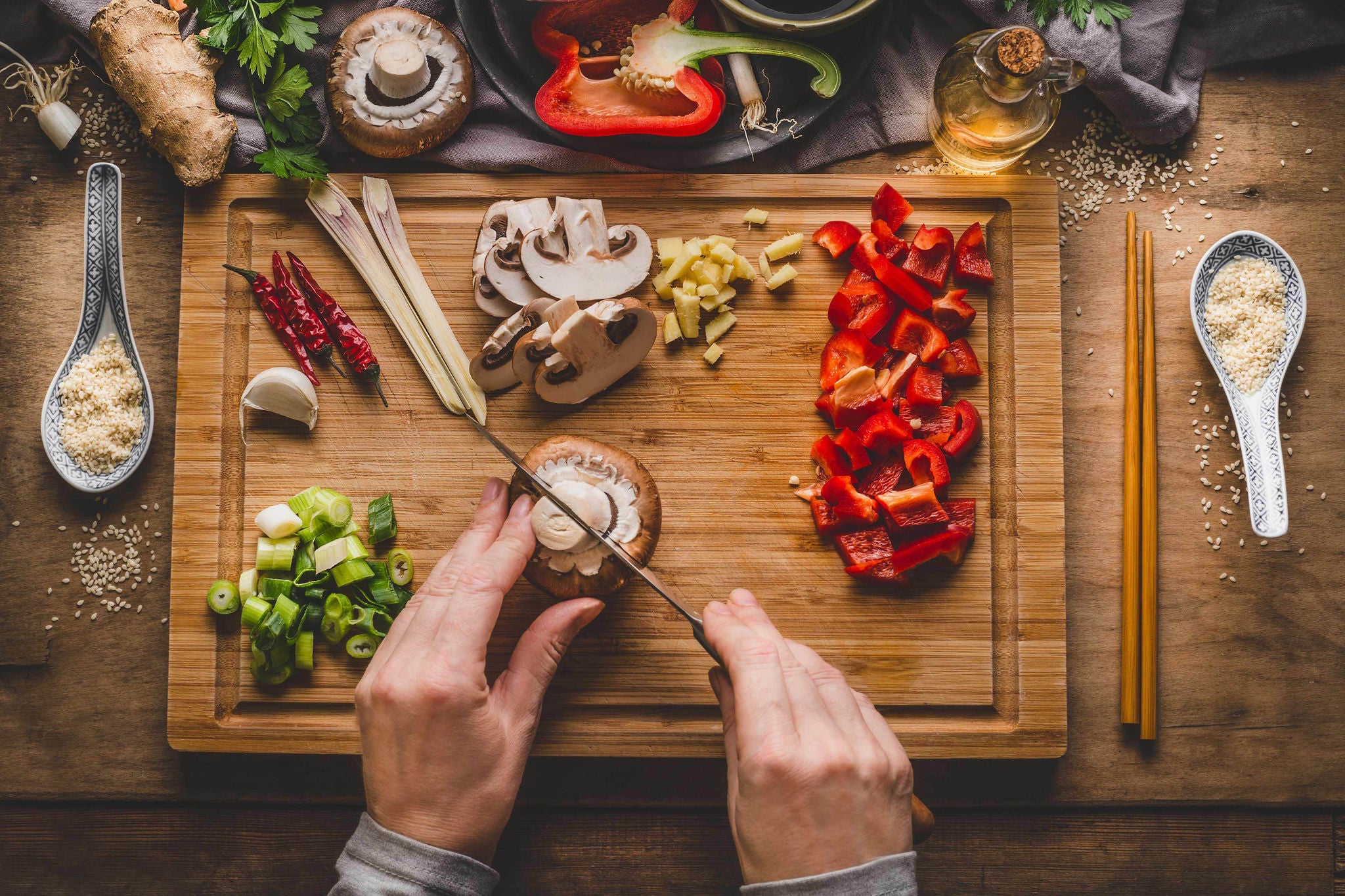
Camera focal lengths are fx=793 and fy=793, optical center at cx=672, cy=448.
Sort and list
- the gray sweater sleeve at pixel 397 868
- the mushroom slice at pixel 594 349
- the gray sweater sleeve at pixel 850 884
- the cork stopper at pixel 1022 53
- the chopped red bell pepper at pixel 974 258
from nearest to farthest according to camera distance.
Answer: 1. the gray sweater sleeve at pixel 850 884
2. the gray sweater sleeve at pixel 397 868
3. the cork stopper at pixel 1022 53
4. the mushroom slice at pixel 594 349
5. the chopped red bell pepper at pixel 974 258

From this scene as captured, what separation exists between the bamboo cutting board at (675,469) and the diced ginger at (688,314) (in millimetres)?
79

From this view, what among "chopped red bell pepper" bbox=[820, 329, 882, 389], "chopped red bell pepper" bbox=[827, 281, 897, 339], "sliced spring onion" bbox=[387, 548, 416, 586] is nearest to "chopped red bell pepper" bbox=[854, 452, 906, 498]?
"chopped red bell pepper" bbox=[820, 329, 882, 389]

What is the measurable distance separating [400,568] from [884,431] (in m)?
1.84

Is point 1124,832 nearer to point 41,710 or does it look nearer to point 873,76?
point 873,76

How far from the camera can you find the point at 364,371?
9.62 feet

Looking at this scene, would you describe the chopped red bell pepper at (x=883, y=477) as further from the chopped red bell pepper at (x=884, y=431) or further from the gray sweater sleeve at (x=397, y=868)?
the gray sweater sleeve at (x=397, y=868)

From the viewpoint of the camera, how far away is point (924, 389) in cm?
291

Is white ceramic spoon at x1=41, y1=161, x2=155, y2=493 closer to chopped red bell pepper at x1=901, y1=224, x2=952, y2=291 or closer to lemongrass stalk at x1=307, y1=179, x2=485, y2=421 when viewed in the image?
lemongrass stalk at x1=307, y1=179, x2=485, y2=421

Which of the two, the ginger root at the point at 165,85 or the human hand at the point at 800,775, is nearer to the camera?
the human hand at the point at 800,775

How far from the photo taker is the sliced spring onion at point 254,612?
286 cm

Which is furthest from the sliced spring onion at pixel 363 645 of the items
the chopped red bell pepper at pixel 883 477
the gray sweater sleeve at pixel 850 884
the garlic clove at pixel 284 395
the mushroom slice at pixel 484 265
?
the chopped red bell pepper at pixel 883 477

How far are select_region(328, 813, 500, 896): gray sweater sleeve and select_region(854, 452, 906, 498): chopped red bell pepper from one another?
179cm

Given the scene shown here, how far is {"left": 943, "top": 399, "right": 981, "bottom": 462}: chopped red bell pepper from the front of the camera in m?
2.88

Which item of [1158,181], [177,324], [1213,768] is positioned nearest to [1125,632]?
[1213,768]
